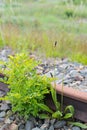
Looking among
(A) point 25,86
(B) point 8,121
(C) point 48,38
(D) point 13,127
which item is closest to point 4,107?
(B) point 8,121

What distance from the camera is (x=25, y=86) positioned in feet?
10.2

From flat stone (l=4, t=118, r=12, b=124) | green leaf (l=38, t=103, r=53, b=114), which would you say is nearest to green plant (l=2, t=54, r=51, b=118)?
green leaf (l=38, t=103, r=53, b=114)

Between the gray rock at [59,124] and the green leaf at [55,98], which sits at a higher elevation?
the green leaf at [55,98]

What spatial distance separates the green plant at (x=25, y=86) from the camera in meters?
3.08

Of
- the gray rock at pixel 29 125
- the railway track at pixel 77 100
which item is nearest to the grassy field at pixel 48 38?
the railway track at pixel 77 100

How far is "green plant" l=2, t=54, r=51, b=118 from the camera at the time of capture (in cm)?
308

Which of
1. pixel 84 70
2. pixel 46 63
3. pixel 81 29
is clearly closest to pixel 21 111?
pixel 84 70

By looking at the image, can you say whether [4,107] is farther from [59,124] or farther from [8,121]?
[59,124]

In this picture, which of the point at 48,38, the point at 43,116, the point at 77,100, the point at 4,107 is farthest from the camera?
the point at 48,38

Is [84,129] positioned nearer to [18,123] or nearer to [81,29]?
[18,123]

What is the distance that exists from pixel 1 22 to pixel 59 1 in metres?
3.51

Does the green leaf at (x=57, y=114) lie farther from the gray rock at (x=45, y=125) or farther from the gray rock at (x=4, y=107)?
the gray rock at (x=4, y=107)

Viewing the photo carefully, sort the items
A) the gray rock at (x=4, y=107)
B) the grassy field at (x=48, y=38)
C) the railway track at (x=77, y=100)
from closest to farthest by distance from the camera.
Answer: the railway track at (x=77, y=100) → the gray rock at (x=4, y=107) → the grassy field at (x=48, y=38)

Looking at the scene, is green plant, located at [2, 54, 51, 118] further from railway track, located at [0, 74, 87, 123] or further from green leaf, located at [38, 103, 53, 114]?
railway track, located at [0, 74, 87, 123]
